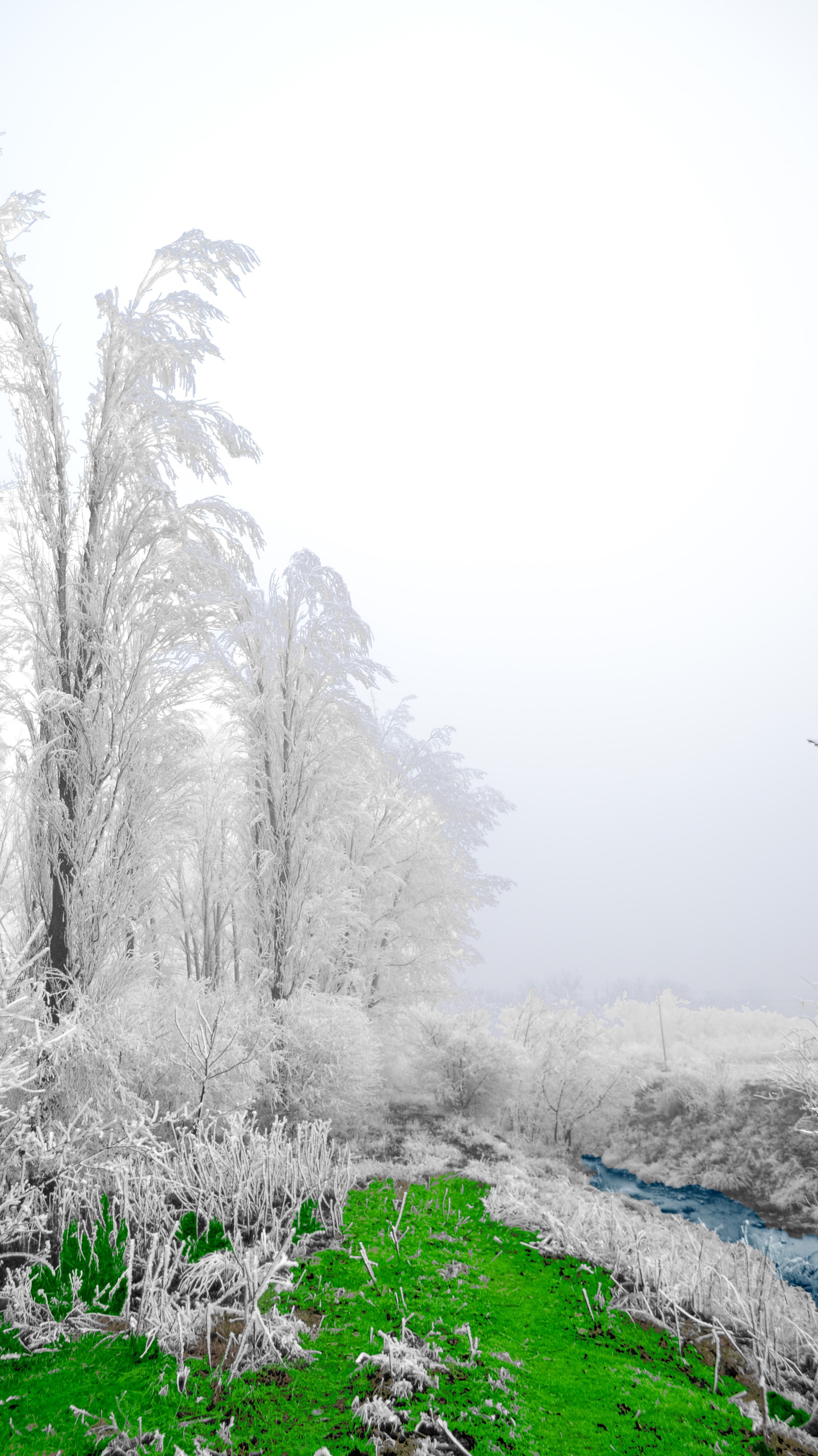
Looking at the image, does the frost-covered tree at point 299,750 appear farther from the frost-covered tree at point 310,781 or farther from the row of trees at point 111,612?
the row of trees at point 111,612

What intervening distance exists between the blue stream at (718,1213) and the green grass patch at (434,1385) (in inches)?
173

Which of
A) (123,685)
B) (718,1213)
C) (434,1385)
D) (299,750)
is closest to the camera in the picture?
(434,1385)

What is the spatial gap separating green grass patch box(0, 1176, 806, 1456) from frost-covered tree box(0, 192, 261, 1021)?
344 centimetres

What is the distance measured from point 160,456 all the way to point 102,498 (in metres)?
0.81

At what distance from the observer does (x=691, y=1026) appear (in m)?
20.2

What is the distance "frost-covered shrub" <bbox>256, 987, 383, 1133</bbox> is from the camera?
7.77 m

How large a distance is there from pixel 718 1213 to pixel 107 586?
445 inches

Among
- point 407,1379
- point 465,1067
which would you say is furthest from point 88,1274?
point 465,1067

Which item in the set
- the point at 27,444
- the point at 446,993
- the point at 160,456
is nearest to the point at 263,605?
the point at 160,456

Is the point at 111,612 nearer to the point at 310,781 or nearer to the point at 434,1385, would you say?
the point at 310,781

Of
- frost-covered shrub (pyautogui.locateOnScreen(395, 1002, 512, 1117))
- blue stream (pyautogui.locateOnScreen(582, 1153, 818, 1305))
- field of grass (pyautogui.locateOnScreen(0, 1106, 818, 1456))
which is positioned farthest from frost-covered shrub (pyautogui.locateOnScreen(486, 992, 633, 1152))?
field of grass (pyautogui.locateOnScreen(0, 1106, 818, 1456))

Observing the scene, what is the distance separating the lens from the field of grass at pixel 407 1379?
238cm

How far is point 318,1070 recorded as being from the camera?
7934 mm

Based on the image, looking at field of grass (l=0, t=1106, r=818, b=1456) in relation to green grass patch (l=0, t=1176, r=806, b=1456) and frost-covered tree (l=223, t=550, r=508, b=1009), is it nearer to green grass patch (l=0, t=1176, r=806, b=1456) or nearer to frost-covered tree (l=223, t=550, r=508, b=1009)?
green grass patch (l=0, t=1176, r=806, b=1456)
